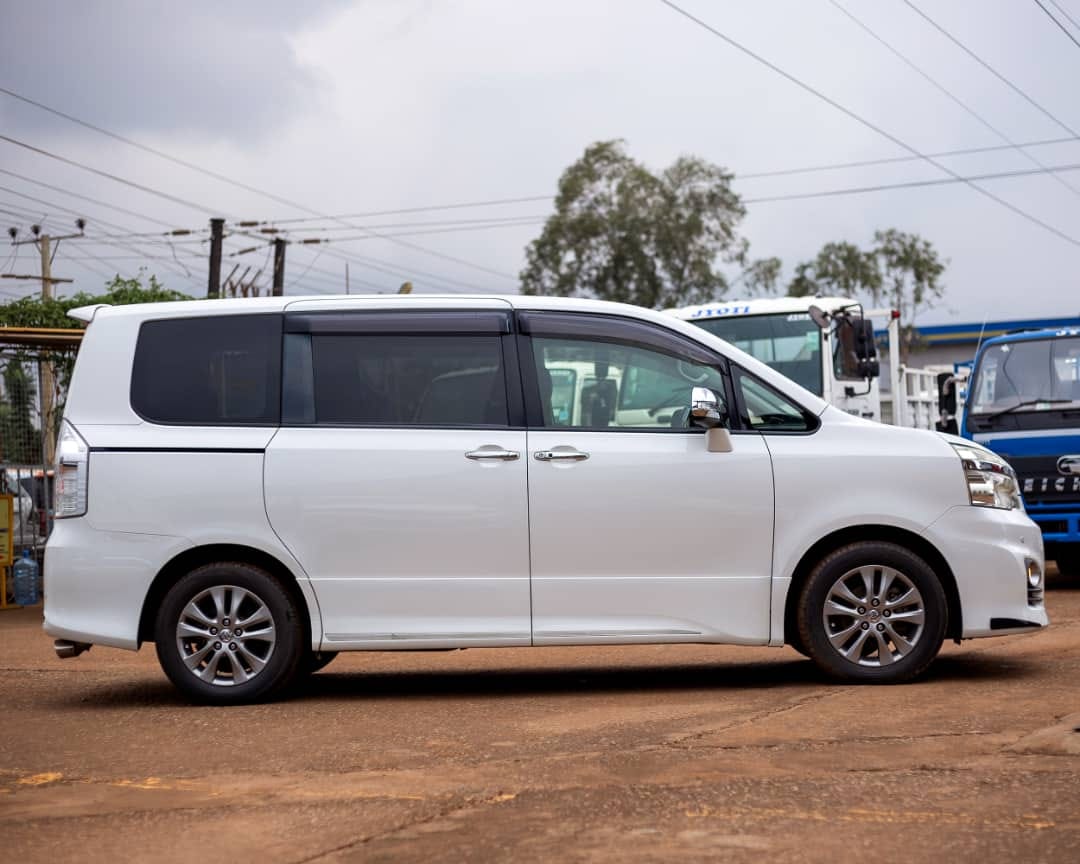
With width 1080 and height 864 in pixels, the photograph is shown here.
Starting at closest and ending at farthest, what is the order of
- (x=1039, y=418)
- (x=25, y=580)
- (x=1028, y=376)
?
(x=1039, y=418) < (x=1028, y=376) < (x=25, y=580)

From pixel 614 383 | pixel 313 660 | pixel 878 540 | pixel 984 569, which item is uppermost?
pixel 614 383

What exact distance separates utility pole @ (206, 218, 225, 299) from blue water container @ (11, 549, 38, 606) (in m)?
16.9

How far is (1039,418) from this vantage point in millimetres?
14086

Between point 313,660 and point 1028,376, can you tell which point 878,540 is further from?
point 1028,376

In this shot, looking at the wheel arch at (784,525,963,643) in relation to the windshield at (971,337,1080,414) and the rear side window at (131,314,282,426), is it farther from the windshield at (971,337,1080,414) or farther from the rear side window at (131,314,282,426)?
the windshield at (971,337,1080,414)

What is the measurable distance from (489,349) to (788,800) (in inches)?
138

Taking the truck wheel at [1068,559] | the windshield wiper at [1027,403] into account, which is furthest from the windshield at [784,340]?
the truck wheel at [1068,559]

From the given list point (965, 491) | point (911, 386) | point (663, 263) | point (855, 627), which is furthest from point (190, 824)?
point (663, 263)

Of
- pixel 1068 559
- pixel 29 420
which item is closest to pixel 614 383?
pixel 1068 559

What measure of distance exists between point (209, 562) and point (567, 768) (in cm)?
288

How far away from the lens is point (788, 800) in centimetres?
530

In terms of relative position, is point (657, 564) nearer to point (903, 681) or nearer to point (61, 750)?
point (903, 681)

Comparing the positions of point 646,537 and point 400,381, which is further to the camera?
point 400,381

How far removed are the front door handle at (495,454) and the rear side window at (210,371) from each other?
106 cm
